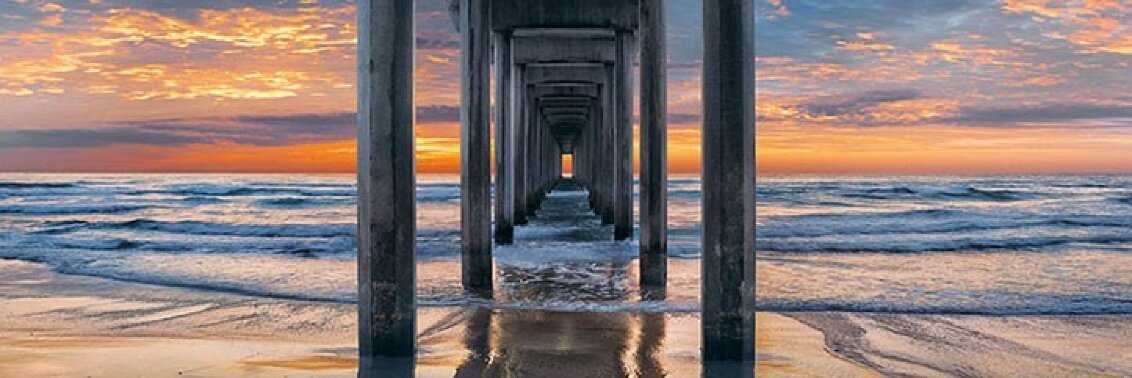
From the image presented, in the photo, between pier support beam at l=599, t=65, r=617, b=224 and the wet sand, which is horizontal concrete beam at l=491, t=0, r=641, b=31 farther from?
the wet sand

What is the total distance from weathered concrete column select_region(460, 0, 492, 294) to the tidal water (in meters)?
0.36

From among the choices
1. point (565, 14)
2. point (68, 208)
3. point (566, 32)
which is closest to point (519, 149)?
point (566, 32)

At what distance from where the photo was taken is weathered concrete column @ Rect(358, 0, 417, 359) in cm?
459

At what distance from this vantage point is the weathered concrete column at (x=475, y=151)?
28.1 feet

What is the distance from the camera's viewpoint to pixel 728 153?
4.49 m

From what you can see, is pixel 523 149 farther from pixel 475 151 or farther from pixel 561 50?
pixel 475 151

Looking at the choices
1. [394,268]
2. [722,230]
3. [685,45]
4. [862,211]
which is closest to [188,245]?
[685,45]

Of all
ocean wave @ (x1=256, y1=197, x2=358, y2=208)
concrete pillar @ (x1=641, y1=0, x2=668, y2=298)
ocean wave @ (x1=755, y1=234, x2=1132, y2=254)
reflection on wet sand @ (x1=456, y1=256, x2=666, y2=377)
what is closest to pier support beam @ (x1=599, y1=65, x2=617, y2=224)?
ocean wave @ (x1=755, y1=234, x2=1132, y2=254)

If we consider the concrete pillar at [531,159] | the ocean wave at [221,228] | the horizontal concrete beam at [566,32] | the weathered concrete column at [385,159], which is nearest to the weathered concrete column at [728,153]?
the weathered concrete column at [385,159]

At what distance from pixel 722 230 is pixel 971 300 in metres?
5.71

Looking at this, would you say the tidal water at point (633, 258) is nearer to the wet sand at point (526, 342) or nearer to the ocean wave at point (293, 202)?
the wet sand at point (526, 342)

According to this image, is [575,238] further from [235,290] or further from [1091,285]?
[1091,285]

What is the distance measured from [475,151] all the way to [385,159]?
405cm

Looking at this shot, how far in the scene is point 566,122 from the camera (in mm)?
41000
